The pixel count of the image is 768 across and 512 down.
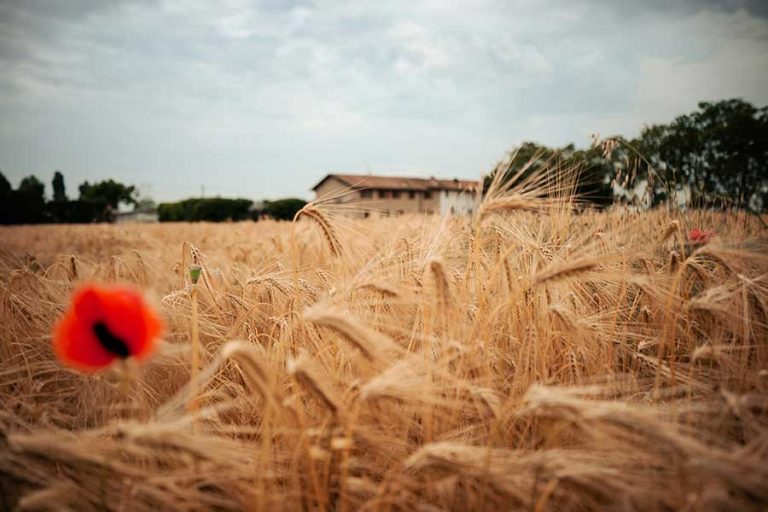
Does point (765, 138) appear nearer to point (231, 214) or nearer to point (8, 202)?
point (231, 214)

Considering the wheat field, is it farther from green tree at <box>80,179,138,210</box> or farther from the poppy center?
green tree at <box>80,179,138,210</box>

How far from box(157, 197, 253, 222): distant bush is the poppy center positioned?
116ft

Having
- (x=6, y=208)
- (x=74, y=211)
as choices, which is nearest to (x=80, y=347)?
(x=6, y=208)

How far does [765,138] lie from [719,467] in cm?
3135

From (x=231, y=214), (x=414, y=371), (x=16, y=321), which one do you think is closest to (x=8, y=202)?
(x=231, y=214)

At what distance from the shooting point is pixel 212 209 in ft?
115

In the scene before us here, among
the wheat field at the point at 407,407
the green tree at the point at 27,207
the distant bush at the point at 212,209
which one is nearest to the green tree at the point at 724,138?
the wheat field at the point at 407,407

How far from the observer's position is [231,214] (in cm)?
3509

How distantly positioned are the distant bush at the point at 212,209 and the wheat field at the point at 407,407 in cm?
3465

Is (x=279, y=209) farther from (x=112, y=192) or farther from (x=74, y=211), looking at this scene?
(x=112, y=192)

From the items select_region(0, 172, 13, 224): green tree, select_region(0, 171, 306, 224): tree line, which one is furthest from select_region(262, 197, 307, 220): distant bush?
select_region(0, 172, 13, 224): green tree

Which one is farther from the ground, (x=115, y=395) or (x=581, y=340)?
(x=581, y=340)

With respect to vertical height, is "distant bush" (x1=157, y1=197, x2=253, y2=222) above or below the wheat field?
above

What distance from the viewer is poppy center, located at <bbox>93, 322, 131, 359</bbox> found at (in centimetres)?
77
